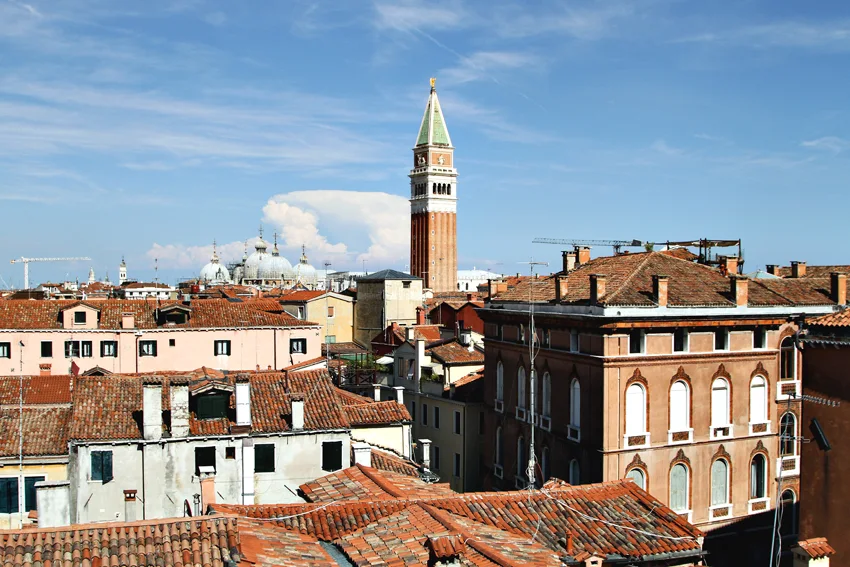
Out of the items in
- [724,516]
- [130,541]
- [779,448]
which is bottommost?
[724,516]

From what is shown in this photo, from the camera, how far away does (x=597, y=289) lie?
81.5 ft

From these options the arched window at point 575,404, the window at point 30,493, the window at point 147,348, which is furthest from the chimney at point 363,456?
the window at point 147,348

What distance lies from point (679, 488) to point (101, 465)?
1551cm

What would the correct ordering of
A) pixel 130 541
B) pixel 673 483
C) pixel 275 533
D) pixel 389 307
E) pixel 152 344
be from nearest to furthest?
1. pixel 130 541
2. pixel 275 533
3. pixel 673 483
4. pixel 152 344
5. pixel 389 307

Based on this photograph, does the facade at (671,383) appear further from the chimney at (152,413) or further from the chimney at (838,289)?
the chimney at (152,413)

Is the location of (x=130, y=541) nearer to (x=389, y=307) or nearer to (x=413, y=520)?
(x=413, y=520)

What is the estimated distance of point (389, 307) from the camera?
187ft

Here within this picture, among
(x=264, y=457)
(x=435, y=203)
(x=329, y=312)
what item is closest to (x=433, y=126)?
(x=435, y=203)

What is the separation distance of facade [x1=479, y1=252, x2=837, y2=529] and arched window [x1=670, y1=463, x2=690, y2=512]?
0.04 meters

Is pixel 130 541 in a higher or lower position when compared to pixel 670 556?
higher

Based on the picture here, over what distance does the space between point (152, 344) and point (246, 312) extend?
446cm

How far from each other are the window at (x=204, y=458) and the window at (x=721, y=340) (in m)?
14.5

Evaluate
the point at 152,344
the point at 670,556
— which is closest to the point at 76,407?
the point at 670,556

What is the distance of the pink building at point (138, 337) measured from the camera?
38188mm
